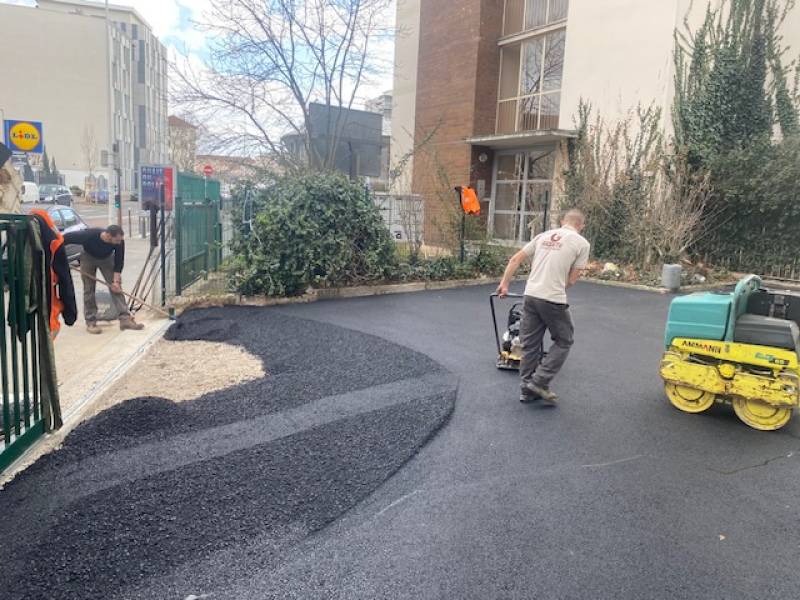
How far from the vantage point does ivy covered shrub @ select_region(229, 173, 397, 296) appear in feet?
33.1

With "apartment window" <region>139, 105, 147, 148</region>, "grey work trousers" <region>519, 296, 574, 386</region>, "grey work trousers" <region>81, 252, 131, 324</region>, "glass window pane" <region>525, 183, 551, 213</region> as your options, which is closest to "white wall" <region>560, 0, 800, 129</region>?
"glass window pane" <region>525, 183, 551, 213</region>

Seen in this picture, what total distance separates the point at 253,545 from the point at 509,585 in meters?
1.30

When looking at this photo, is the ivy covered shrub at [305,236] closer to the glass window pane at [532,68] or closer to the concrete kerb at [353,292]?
the concrete kerb at [353,292]

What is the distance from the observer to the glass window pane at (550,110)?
18656 millimetres

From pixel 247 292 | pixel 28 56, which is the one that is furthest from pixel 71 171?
pixel 247 292

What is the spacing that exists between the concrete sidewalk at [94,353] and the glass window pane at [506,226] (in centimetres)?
1281

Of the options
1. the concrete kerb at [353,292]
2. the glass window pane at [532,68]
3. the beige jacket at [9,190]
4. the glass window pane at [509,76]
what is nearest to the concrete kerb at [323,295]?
the concrete kerb at [353,292]

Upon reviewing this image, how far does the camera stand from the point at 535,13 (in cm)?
1930

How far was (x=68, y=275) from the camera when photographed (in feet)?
14.9

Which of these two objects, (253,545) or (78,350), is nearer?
(253,545)

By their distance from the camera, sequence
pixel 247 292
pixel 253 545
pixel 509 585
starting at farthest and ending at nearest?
pixel 247 292, pixel 253 545, pixel 509 585

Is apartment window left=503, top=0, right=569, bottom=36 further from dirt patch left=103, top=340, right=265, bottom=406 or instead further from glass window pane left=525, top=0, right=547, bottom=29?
dirt patch left=103, top=340, right=265, bottom=406

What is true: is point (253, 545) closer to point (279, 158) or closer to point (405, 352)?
point (405, 352)

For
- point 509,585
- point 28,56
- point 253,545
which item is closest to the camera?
point 509,585
